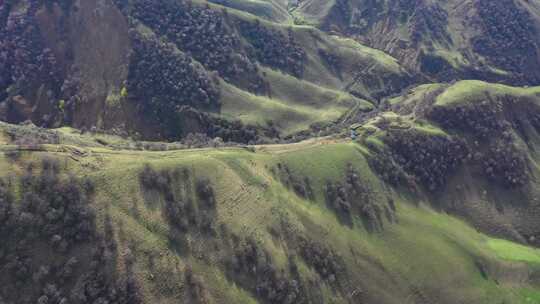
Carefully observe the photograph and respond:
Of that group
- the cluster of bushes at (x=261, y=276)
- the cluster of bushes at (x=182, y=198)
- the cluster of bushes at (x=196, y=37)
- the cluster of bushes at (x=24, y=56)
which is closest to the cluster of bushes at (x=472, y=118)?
the cluster of bushes at (x=196, y=37)

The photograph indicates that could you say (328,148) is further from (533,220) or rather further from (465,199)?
(533,220)

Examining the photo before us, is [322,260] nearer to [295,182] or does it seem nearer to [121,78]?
[295,182]

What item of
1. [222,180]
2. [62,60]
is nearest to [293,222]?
[222,180]

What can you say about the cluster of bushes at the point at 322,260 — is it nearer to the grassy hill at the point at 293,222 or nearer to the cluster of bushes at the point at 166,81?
the grassy hill at the point at 293,222

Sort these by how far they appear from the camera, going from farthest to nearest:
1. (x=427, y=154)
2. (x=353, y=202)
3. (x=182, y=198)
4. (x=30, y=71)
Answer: (x=30, y=71) → (x=427, y=154) → (x=353, y=202) → (x=182, y=198)

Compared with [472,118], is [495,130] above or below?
below

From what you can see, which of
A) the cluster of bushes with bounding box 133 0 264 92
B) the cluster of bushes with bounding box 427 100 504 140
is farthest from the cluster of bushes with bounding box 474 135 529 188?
the cluster of bushes with bounding box 133 0 264 92

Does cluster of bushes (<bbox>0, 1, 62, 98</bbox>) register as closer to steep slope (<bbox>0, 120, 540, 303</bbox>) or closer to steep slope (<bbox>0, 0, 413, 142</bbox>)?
steep slope (<bbox>0, 0, 413, 142</bbox>)
